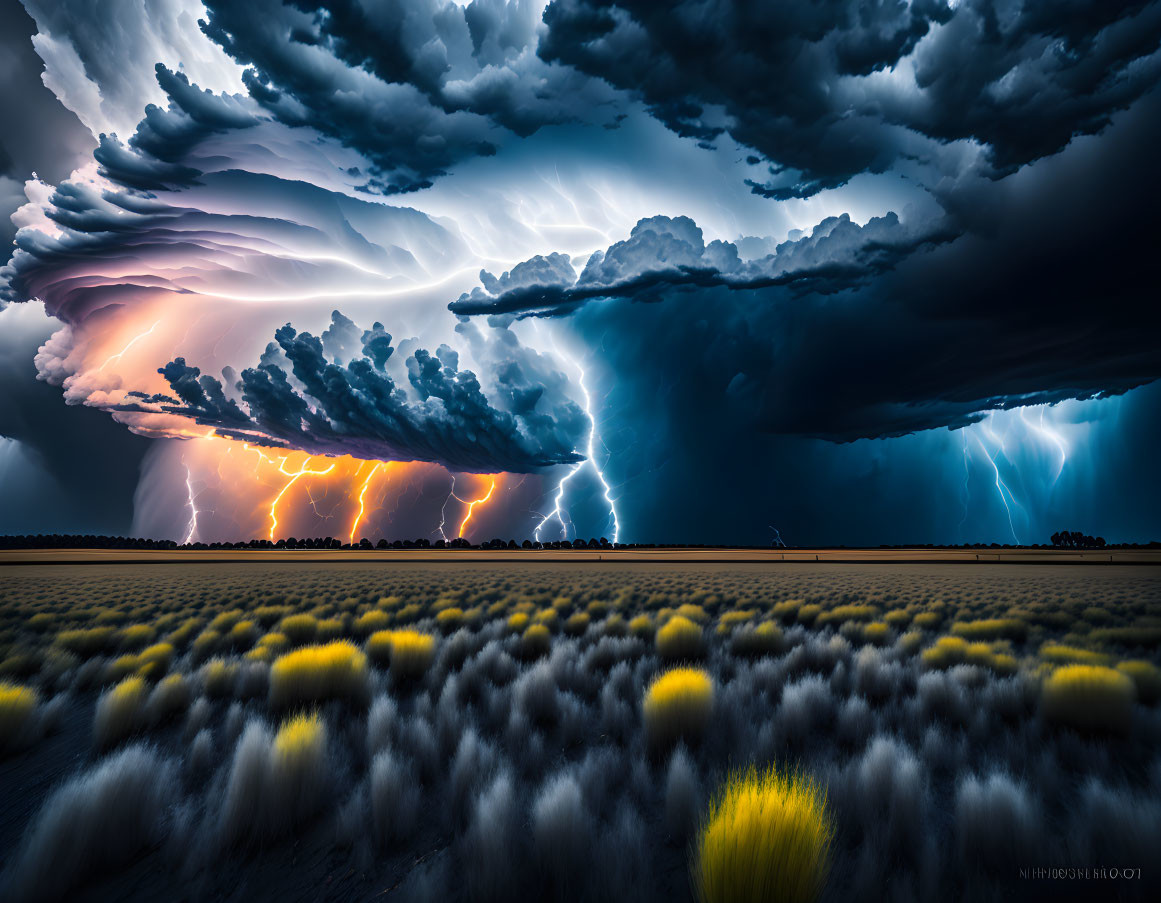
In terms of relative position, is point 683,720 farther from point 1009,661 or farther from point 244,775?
point 1009,661

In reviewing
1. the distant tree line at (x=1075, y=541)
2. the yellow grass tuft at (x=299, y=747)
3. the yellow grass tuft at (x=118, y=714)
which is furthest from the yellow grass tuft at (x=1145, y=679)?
the distant tree line at (x=1075, y=541)

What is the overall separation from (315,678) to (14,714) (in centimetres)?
209

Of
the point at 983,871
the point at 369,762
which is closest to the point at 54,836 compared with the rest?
the point at 369,762

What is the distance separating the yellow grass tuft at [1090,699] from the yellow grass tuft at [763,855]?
11.0 ft

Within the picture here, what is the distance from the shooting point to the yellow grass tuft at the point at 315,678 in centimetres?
446

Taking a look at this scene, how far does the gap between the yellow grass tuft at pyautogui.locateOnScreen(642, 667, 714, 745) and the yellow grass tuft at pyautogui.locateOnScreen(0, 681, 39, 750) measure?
4.93 meters

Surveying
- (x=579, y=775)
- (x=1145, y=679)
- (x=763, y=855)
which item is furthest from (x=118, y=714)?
(x=1145, y=679)

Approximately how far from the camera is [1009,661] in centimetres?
539

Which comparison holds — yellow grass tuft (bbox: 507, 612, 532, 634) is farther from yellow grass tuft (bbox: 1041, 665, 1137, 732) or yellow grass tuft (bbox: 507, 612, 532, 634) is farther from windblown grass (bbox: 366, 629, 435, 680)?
yellow grass tuft (bbox: 1041, 665, 1137, 732)

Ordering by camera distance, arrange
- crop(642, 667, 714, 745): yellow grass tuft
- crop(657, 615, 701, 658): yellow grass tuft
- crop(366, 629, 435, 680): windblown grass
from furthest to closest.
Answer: crop(657, 615, 701, 658): yellow grass tuft < crop(366, 629, 435, 680): windblown grass < crop(642, 667, 714, 745): yellow grass tuft

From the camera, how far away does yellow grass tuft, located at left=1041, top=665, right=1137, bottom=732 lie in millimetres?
3672

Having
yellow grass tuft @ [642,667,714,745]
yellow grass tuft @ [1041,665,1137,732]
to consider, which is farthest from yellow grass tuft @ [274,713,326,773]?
yellow grass tuft @ [1041,665,1137,732]

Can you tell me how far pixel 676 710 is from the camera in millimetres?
3664

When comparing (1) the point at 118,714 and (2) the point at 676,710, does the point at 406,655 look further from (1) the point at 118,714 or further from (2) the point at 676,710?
(2) the point at 676,710
